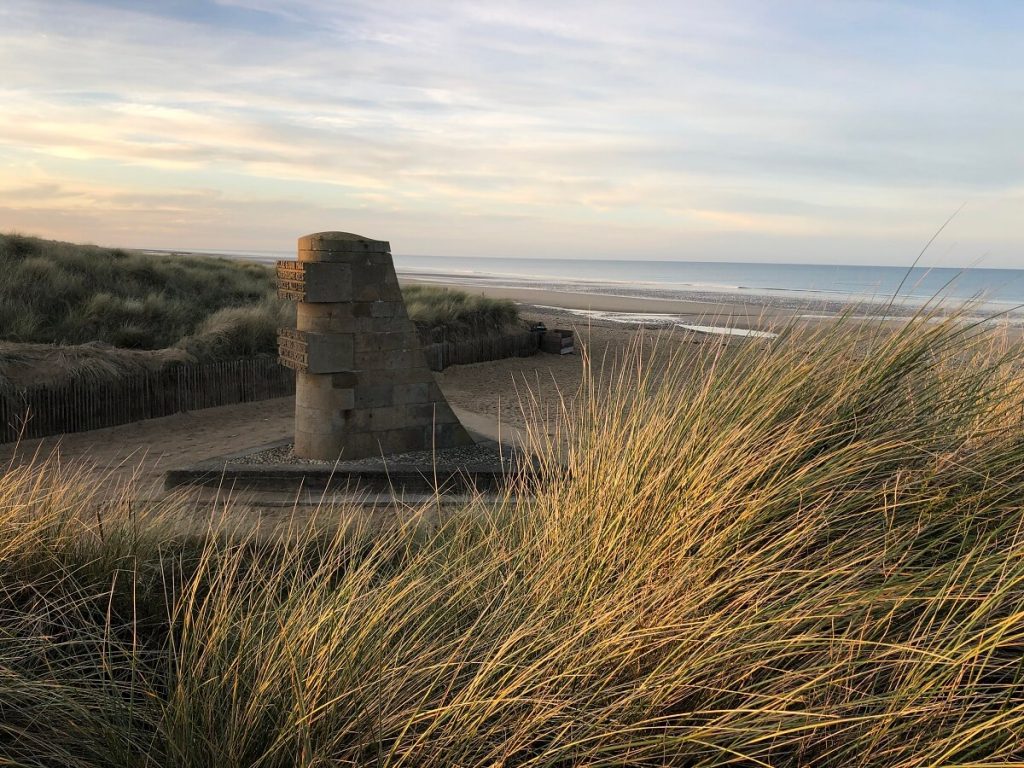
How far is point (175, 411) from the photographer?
34.9 ft

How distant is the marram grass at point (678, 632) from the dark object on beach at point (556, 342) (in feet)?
43.5

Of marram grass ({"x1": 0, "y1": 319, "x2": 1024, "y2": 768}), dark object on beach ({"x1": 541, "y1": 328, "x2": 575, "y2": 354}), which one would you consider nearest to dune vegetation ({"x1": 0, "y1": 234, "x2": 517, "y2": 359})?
dark object on beach ({"x1": 541, "y1": 328, "x2": 575, "y2": 354})

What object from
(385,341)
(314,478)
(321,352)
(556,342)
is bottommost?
(314,478)

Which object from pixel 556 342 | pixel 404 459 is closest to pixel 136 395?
pixel 404 459

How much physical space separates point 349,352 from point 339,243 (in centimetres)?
107

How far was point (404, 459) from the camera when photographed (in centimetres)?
797

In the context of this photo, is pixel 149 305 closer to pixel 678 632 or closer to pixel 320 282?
pixel 320 282

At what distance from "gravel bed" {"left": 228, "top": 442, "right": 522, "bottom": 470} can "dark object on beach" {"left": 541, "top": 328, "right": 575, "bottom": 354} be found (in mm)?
→ 8529

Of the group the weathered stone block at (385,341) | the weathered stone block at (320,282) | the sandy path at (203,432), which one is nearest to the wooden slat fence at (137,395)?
the sandy path at (203,432)

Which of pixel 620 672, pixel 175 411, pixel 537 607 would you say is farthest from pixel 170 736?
pixel 175 411

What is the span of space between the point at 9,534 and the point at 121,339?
1010cm

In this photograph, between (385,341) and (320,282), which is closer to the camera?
(320,282)

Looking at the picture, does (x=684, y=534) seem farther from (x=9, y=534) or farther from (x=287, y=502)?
(x=287, y=502)

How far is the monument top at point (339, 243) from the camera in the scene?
7555mm
